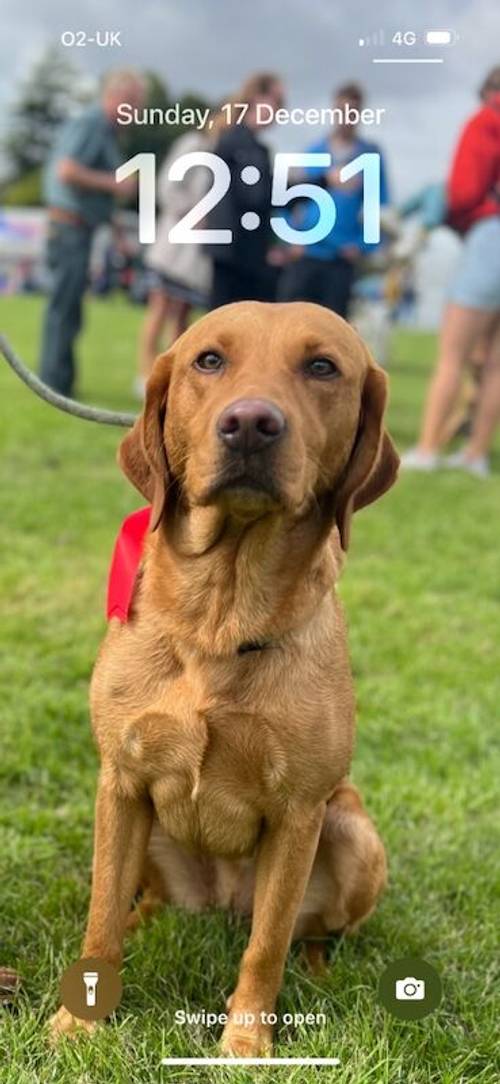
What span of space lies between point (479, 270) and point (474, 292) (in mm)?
240

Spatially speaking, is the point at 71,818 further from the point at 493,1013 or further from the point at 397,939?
the point at 493,1013

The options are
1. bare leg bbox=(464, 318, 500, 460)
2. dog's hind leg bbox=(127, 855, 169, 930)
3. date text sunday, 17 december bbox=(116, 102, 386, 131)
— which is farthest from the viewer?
bare leg bbox=(464, 318, 500, 460)

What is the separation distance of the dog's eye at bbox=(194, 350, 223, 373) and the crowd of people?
0.36 metres

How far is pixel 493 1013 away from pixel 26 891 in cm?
119

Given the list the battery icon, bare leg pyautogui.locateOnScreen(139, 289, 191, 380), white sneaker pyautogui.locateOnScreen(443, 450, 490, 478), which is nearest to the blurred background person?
bare leg pyautogui.locateOnScreen(139, 289, 191, 380)

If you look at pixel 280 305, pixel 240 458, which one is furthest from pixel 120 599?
pixel 280 305

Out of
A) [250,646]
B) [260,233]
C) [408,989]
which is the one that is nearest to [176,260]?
[260,233]

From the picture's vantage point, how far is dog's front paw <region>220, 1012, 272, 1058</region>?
227cm

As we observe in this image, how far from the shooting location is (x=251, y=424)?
6.24 feet

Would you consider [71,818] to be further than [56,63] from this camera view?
Yes

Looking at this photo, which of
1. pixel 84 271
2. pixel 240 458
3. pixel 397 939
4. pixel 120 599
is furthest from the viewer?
pixel 84 271

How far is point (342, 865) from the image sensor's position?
2537mm

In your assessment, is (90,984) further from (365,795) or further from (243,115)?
(243,115)

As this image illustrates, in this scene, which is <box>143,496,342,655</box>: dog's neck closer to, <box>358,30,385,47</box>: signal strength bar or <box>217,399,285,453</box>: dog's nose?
<box>217,399,285,453</box>: dog's nose
